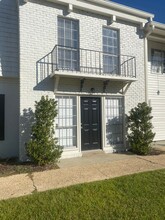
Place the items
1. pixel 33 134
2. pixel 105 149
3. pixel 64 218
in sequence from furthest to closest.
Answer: pixel 105 149 < pixel 33 134 < pixel 64 218

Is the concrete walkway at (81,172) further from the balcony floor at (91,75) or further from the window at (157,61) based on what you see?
the window at (157,61)

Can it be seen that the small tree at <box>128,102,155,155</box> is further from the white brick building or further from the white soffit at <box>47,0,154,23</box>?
the white soffit at <box>47,0,154,23</box>

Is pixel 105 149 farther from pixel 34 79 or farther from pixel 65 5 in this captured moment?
pixel 65 5

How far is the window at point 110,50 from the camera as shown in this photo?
9.82 meters

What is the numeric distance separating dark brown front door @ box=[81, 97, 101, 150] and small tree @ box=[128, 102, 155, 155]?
4.67 feet

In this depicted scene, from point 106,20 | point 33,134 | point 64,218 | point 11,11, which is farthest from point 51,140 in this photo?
point 106,20

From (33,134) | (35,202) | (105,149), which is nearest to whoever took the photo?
(35,202)

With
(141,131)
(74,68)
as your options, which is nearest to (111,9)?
(74,68)

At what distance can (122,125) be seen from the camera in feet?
32.9

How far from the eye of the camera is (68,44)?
909 centimetres

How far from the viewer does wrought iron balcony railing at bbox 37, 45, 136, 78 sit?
335 inches

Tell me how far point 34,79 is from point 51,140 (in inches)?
90.2

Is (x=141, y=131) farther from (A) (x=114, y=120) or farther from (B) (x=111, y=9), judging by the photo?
(B) (x=111, y=9)

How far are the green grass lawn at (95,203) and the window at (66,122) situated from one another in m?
3.44
